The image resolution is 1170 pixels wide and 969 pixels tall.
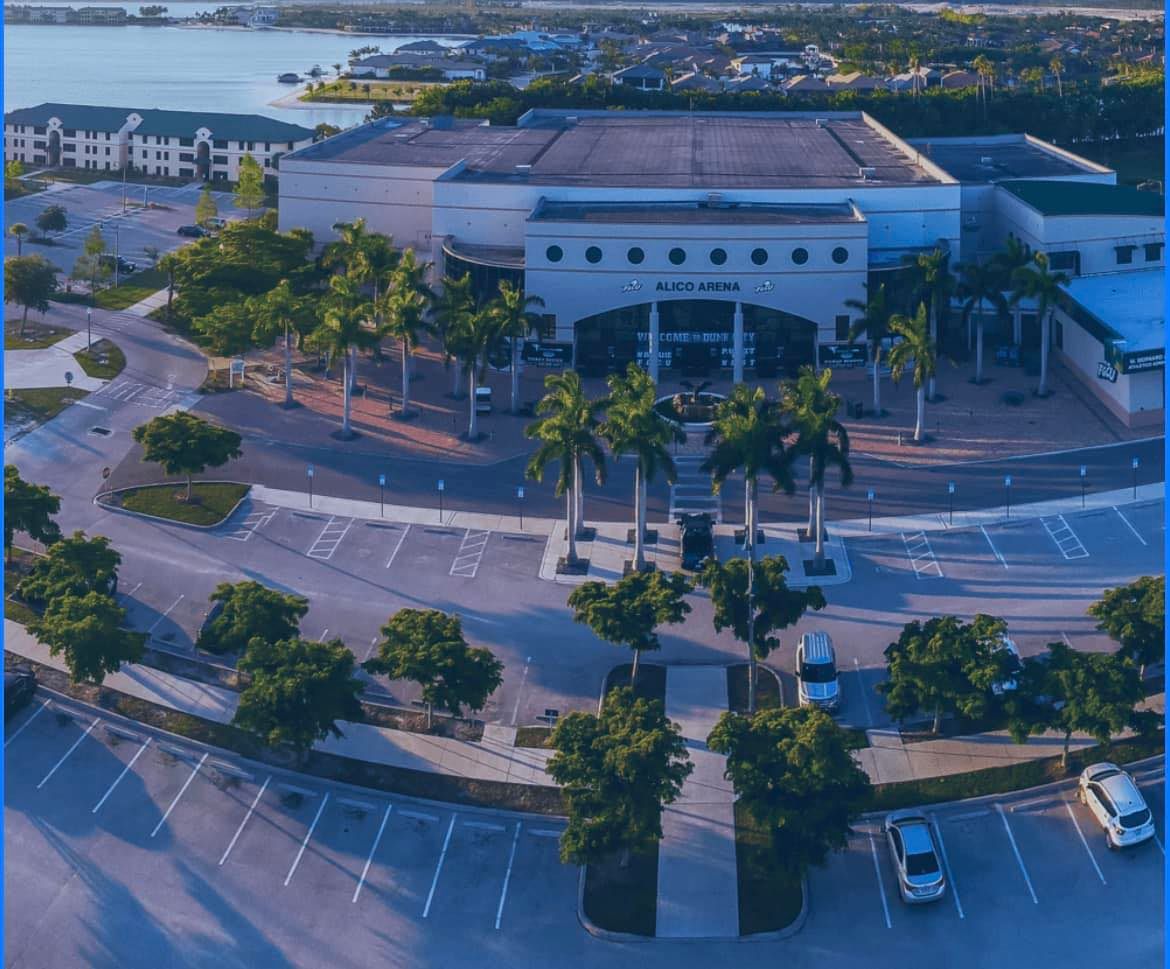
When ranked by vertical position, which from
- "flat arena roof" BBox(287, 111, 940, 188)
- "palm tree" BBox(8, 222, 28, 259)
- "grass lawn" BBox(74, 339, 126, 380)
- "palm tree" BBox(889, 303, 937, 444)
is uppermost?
"flat arena roof" BBox(287, 111, 940, 188)

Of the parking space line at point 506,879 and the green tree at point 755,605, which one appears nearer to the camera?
the parking space line at point 506,879

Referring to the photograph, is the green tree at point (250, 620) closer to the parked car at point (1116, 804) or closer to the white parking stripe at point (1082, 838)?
the white parking stripe at point (1082, 838)

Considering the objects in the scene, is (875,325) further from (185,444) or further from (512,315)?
(185,444)

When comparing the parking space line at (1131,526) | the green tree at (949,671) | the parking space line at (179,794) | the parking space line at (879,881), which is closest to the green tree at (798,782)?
the parking space line at (879,881)

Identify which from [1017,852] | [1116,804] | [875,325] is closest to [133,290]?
[875,325]

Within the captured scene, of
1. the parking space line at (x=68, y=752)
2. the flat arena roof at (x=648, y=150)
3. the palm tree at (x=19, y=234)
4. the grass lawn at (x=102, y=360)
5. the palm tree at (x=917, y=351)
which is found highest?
the flat arena roof at (x=648, y=150)

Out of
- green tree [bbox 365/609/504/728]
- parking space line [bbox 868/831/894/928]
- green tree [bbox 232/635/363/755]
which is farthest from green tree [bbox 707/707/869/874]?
green tree [bbox 232/635/363/755]

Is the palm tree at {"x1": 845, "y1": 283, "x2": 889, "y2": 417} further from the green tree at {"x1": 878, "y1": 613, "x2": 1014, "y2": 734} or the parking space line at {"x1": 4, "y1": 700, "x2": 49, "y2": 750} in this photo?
the parking space line at {"x1": 4, "y1": 700, "x2": 49, "y2": 750}
